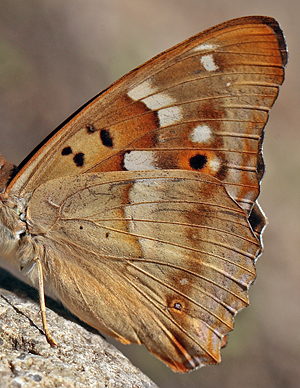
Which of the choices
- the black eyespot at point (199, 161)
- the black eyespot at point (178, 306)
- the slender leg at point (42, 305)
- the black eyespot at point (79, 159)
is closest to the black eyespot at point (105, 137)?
the black eyespot at point (79, 159)

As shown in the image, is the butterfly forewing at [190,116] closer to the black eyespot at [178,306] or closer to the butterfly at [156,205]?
the butterfly at [156,205]

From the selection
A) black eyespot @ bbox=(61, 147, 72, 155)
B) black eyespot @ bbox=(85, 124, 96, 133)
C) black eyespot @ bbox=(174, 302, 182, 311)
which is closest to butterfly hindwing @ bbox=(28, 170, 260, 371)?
black eyespot @ bbox=(174, 302, 182, 311)

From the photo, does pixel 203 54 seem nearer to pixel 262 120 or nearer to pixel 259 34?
pixel 259 34

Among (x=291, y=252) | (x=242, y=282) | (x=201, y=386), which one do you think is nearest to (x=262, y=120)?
(x=242, y=282)

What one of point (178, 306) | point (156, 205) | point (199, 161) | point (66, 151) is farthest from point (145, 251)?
point (66, 151)

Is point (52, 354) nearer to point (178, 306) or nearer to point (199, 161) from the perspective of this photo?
point (178, 306)

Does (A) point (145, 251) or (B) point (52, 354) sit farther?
(A) point (145, 251)
